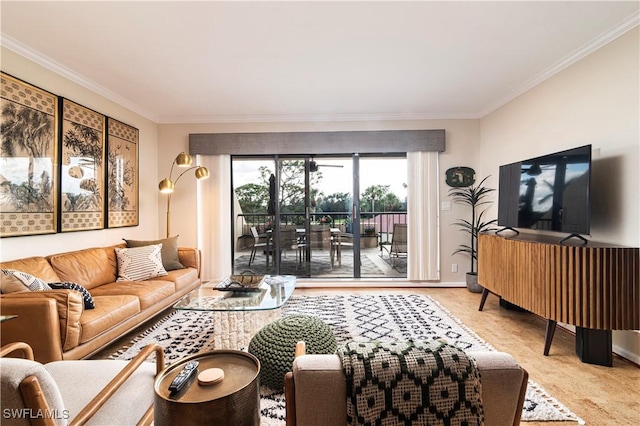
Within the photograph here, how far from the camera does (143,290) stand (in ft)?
9.03

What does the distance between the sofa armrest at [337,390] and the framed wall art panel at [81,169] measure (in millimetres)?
3255

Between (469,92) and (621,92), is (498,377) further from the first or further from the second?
(469,92)

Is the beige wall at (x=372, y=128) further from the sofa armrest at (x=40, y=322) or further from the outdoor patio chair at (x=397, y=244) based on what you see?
the sofa armrest at (x=40, y=322)

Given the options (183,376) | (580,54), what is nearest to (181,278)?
(183,376)

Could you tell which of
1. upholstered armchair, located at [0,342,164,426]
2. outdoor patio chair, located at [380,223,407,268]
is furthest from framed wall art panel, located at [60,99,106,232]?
outdoor patio chair, located at [380,223,407,268]

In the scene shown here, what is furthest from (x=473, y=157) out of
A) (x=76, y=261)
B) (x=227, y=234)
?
(x=76, y=261)

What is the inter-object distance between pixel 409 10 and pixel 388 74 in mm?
994

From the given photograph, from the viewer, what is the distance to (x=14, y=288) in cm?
Answer: 199

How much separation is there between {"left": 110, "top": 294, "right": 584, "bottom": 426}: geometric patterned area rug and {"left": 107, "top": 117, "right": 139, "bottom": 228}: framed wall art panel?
4.88ft

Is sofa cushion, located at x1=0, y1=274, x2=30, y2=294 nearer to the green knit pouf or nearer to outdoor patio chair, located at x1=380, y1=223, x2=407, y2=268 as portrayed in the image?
the green knit pouf

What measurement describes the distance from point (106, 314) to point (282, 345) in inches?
55.6

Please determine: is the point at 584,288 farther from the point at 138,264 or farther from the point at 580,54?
the point at 138,264

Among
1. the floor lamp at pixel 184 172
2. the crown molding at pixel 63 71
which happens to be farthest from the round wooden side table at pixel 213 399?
the floor lamp at pixel 184 172

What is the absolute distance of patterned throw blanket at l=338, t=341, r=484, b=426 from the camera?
2.69ft
